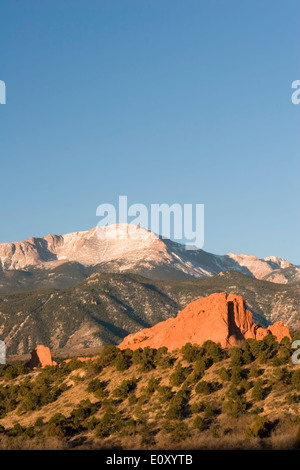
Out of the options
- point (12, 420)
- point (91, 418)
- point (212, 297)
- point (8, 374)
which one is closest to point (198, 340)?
point (212, 297)

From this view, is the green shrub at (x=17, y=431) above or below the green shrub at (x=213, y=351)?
below

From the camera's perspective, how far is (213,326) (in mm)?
87562

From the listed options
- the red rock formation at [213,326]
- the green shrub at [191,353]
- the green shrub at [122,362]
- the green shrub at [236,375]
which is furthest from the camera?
the red rock formation at [213,326]

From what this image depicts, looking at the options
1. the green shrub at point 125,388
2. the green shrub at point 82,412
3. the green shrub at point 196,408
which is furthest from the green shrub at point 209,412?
the green shrub at point 82,412

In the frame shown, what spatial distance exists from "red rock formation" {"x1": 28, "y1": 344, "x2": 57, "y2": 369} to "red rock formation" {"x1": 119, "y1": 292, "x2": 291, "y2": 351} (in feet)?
71.1

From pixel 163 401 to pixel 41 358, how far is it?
132 ft

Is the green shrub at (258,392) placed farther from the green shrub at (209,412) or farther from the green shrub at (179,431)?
the green shrub at (179,431)

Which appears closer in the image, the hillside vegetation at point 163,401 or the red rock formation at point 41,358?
the hillside vegetation at point 163,401

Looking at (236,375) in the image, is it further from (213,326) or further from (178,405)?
(213,326)

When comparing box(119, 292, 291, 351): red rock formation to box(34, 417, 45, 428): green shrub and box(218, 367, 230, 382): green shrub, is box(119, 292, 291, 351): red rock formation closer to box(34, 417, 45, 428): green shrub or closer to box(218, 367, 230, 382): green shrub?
box(218, 367, 230, 382): green shrub

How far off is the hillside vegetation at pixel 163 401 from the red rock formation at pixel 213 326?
2.00 meters

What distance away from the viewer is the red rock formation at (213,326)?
285 ft

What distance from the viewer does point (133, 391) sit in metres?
79.2
